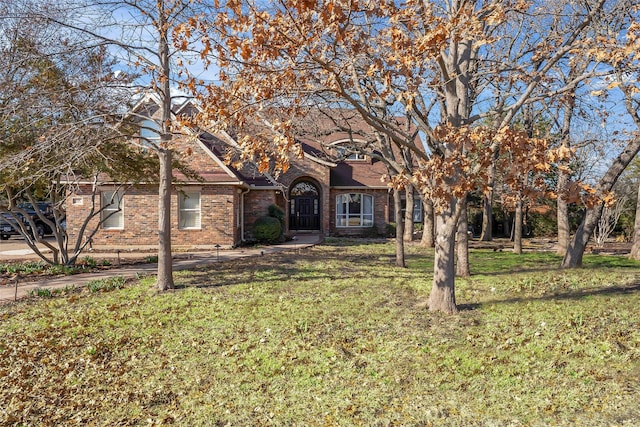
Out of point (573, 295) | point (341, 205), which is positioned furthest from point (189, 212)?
point (573, 295)

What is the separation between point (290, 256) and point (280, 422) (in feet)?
33.8

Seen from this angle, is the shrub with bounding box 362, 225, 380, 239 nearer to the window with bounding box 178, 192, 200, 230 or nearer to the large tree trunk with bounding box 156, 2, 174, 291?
the window with bounding box 178, 192, 200, 230

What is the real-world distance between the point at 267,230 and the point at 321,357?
1334 centimetres

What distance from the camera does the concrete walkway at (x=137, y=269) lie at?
30.6 feet

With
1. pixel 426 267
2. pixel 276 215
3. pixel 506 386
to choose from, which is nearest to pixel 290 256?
pixel 426 267

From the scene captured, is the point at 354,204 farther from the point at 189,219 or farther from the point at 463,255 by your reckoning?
the point at 463,255

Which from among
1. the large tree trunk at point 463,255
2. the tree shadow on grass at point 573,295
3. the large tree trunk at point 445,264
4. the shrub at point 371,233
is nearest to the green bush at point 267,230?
the shrub at point 371,233

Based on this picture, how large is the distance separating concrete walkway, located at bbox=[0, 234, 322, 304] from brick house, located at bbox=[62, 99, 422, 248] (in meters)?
1.65

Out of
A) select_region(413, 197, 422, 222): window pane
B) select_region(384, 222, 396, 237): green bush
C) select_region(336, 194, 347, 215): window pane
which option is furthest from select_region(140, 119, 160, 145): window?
select_region(413, 197, 422, 222): window pane

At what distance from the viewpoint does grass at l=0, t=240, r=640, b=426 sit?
4.33 meters

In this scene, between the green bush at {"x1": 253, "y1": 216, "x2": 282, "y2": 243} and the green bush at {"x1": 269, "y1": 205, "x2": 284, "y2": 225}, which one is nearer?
the green bush at {"x1": 253, "y1": 216, "x2": 282, "y2": 243}

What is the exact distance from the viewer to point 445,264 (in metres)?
7.30

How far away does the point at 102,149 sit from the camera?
10320mm

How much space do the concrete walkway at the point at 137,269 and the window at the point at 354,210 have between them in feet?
22.6
